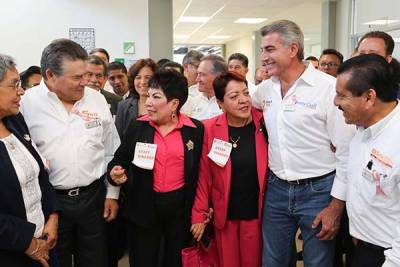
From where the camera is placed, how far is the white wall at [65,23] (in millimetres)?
5832

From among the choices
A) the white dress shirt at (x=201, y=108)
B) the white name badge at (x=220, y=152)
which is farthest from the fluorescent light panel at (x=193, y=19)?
the white name badge at (x=220, y=152)

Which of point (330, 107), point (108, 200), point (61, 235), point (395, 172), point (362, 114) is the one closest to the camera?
point (395, 172)

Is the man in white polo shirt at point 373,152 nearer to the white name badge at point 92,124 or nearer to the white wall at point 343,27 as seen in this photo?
the white name badge at point 92,124

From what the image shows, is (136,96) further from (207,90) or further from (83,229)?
(83,229)

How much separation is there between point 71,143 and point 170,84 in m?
0.61

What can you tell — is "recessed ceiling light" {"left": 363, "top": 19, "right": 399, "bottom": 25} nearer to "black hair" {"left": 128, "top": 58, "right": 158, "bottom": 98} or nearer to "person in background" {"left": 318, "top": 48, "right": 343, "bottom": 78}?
"person in background" {"left": 318, "top": 48, "right": 343, "bottom": 78}

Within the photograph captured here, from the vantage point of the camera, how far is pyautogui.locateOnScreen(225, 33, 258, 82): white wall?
12991 mm

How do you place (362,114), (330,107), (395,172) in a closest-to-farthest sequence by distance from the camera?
(395,172)
(362,114)
(330,107)

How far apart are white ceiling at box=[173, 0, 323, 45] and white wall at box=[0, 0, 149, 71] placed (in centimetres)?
174

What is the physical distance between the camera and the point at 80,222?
192 cm

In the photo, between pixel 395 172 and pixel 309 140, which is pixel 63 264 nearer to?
pixel 309 140

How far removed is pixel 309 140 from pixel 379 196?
19.5 inches

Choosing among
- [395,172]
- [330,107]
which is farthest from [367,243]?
[330,107]

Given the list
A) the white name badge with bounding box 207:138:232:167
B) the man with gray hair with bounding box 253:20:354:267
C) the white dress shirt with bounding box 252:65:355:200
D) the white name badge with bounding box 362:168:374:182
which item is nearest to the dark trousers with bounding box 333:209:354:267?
the man with gray hair with bounding box 253:20:354:267
